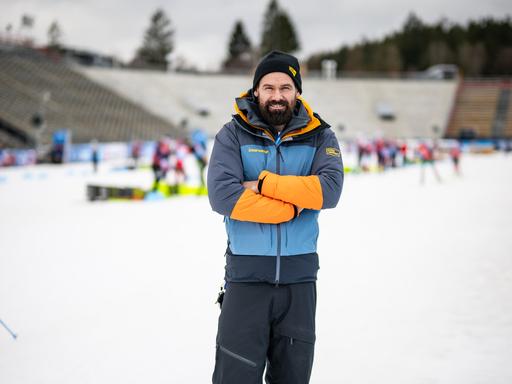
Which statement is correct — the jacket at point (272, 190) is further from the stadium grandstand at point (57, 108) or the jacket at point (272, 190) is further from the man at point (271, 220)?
the stadium grandstand at point (57, 108)

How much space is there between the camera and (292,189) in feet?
6.72

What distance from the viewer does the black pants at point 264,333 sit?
2.04 metres

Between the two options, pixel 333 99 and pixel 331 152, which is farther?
pixel 333 99

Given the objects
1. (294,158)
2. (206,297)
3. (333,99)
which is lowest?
(206,297)

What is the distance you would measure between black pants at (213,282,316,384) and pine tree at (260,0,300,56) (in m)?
72.6

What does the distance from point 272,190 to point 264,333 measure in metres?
0.68

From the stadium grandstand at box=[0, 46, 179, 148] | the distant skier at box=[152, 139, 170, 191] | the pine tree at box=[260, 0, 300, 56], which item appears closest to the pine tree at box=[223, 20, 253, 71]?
the pine tree at box=[260, 0, 300, 56]

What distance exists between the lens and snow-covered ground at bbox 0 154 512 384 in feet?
10.2

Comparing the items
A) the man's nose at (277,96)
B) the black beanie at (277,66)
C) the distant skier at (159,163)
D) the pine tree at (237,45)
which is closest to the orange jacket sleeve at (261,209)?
the man's nose at (277,96)

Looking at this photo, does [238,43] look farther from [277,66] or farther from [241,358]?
[241,358]

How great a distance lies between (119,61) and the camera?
49250mm

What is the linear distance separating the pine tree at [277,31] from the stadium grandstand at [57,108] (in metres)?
38.9

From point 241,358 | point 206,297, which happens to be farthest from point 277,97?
point 206,297

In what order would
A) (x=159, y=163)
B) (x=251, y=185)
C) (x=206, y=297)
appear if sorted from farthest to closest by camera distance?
1. (x=159, y=163)
2. (x=206, y=297)
3. (x=251, y=185)
